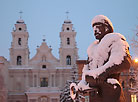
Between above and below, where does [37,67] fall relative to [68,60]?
below

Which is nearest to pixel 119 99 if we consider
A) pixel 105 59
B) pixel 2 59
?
pixel 105 59

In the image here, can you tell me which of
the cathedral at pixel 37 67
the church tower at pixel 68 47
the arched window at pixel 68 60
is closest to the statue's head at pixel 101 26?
the cathedral at pixel 37 67

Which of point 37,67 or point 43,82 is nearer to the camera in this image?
point 37,67

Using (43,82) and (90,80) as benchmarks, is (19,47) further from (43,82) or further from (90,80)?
(90,80)

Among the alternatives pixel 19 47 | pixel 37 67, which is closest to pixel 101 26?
pixel 37 67

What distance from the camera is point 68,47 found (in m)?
45.9

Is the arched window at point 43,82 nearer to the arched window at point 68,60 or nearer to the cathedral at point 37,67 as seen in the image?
the cathedral at point 37,67

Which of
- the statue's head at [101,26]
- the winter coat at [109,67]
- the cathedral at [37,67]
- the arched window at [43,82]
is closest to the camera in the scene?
the winter coat at [109,67]

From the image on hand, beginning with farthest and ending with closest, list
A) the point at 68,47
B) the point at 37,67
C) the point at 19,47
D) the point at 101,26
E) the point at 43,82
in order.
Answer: the point at 68,47, the point at 19,47, the point at 43,82, the point at 37,67, the point at 101,26

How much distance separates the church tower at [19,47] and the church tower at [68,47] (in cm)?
644

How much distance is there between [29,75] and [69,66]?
23.9ft

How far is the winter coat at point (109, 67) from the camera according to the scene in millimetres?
3066

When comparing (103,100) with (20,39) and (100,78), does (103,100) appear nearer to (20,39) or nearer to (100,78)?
(100,78)

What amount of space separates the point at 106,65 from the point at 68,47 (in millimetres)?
42787
